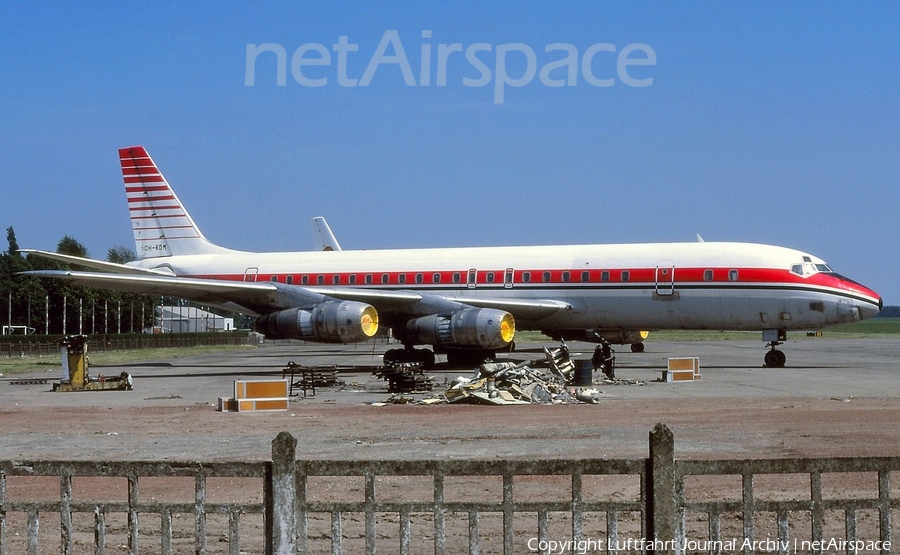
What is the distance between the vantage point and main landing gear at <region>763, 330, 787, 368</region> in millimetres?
30547

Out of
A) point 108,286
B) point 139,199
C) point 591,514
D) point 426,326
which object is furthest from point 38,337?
point 591,514

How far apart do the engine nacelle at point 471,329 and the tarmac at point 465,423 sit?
175 inches

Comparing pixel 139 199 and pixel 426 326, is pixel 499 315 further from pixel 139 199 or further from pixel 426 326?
pixel 139 199

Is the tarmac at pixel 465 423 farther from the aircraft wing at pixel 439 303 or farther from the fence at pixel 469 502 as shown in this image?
the fence at pixel 469 502

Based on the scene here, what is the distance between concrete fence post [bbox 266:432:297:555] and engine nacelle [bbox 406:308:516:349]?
23.9 metres

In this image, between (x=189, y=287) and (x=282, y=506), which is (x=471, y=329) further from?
(x=282, y=506)

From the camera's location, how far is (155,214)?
39.8m

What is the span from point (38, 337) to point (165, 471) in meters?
56.4

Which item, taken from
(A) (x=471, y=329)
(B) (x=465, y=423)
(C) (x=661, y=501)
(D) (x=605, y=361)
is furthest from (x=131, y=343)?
(C) (x=661, y=501)

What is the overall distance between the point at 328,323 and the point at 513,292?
6155mm

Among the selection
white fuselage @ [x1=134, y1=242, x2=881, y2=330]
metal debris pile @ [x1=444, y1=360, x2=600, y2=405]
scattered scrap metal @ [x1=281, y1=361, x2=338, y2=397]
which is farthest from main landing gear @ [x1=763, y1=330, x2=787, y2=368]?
scattered scrap metal @ [x1=281, y1=361, x2=338, y2=397]

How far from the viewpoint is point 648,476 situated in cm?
560

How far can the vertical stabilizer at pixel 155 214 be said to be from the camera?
130 ft

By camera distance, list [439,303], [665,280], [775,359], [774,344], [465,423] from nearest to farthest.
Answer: [465,423] < [665,280] < [774,344] < [439,303] < [775,359]
